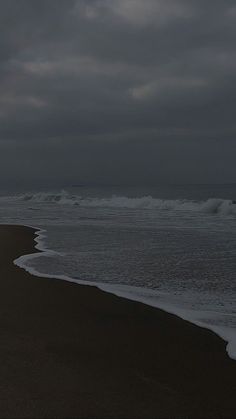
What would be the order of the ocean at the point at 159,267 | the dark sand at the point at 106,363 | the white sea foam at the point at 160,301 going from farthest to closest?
the ocean at the point at 159,267, the white sea foam at the point at 160,301, the dark sand at the point at 106,363

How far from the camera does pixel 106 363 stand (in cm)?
373

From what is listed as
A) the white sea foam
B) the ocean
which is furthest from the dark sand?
the ocean

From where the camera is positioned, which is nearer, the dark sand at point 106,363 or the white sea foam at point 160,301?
the dark sand at point 106,363

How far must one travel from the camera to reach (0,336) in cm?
421

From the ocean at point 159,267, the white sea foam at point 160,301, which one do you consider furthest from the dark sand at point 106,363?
the ocean at point 159,267

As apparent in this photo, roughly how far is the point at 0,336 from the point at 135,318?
156cm

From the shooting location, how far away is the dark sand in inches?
116

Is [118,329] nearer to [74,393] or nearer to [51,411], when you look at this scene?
[74,393]

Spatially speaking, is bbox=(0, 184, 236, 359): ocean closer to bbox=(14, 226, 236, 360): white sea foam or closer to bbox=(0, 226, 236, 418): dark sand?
bbox=(14, 226, 236, 360): white sea foam

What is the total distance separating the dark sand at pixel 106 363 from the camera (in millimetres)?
2955

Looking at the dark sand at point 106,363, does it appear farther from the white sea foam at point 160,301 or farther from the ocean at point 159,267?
the ocean at point 159,267

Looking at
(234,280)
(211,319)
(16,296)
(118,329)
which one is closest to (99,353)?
(118,329)

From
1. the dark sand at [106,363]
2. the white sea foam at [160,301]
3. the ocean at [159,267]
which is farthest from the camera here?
the ocean at [159,267]

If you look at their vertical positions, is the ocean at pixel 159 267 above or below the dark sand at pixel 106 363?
above
